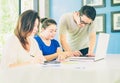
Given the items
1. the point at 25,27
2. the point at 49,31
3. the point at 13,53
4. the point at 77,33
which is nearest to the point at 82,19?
the point at 49,31

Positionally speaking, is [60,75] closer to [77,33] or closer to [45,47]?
[45,47]

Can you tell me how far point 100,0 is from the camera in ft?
12.5

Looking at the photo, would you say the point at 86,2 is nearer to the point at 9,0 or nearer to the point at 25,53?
the point at 9,0

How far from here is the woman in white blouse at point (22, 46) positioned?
6.31 feet

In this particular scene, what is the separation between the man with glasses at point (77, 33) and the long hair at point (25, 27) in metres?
0.76

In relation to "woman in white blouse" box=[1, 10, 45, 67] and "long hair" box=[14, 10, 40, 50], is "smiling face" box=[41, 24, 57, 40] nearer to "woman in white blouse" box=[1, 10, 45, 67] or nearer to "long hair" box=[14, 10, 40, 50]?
"woman in white blouse" box=[1, 10, 45, 67]

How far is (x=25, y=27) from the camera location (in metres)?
2.18

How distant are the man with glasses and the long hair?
Answer: 761mm

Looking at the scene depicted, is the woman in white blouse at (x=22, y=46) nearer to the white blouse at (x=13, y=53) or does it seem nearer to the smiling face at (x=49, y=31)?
the white blouse at (x=13, y=53)

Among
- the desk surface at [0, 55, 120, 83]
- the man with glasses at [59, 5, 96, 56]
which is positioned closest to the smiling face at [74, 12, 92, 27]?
the man with glasses at [59, 5, 96, 56]

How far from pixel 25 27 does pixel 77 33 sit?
4.20ft

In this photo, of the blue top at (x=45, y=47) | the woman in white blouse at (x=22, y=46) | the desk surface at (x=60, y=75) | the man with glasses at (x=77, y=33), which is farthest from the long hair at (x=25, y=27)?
the man with glasses at (x=77, y=33)

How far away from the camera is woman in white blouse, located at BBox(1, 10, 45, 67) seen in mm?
1925

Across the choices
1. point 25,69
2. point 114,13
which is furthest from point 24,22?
point 114,13
